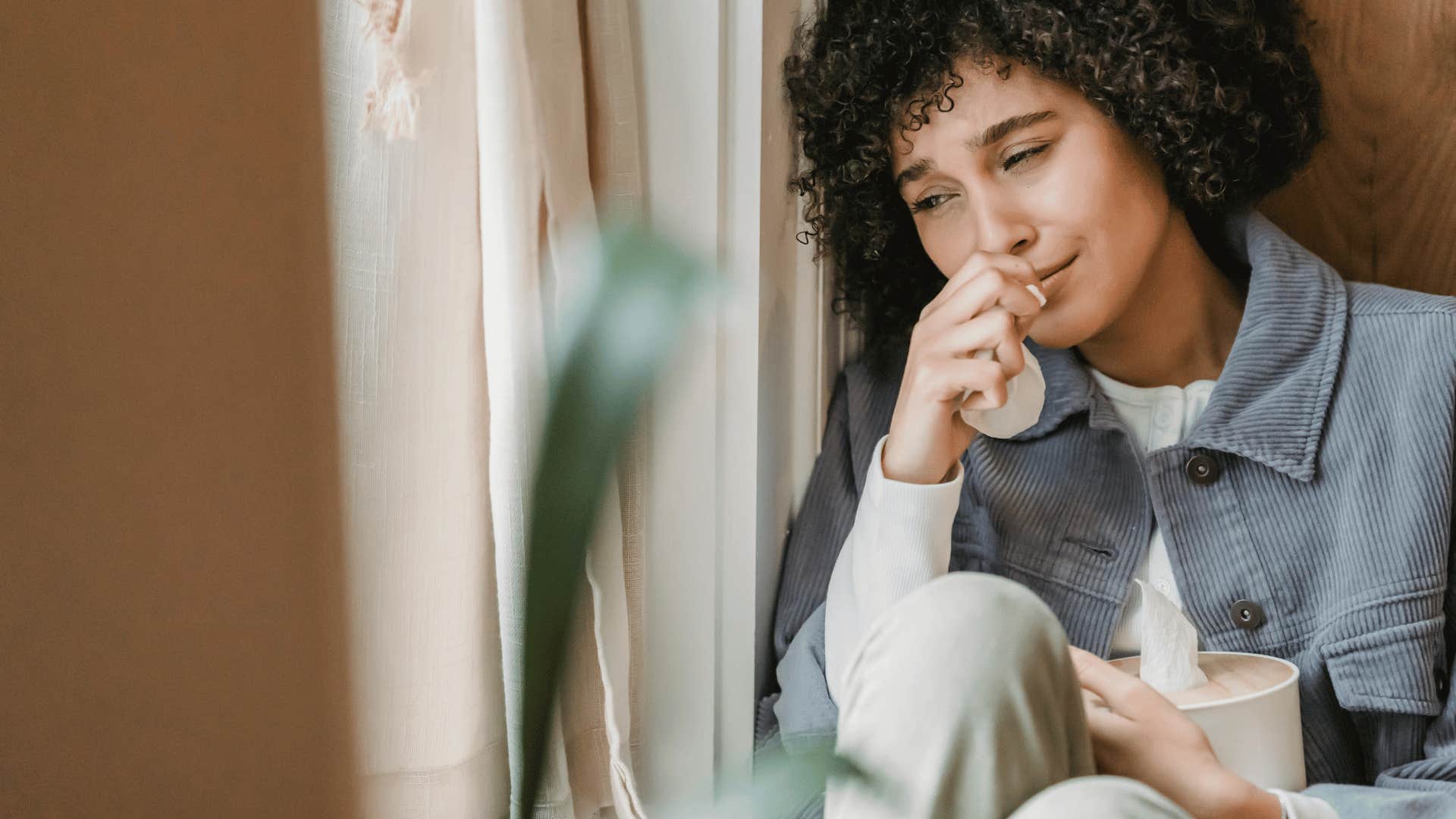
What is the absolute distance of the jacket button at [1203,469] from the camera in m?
0.99

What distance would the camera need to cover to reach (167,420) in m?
0.34

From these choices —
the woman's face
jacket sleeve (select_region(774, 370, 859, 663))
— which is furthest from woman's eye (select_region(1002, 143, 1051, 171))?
jacket sleeve (select_region(774, 370, 859, 663))

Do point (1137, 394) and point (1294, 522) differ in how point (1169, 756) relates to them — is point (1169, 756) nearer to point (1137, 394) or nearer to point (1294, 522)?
point (1294, 522)

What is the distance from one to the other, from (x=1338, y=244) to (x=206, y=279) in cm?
130

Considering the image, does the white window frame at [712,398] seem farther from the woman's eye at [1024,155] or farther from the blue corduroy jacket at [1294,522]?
the woman's eye at [1024,155]

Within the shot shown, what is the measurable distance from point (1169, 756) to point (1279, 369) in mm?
425

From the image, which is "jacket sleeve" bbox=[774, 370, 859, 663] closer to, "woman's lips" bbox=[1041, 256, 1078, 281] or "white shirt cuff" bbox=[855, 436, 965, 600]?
"white shirt cuff" bbox=[855, 436, 965, 600]

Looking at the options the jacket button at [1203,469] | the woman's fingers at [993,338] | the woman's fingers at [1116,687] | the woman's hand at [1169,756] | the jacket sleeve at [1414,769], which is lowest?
the jacket sleeve at [1414,769]

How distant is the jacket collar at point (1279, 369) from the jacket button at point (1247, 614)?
0.40 ft

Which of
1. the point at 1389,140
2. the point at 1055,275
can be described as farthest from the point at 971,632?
the point at 1389,140

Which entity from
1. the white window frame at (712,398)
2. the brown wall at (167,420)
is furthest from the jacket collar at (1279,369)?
the brown wall at (167,420)

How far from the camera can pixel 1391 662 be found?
0.91 meters

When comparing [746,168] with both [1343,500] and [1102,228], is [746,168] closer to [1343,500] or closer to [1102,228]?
[1102,228]

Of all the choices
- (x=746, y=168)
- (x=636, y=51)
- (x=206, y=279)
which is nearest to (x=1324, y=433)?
(x=746, y=168)
